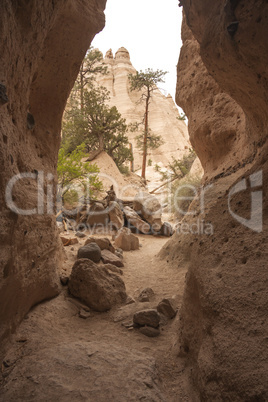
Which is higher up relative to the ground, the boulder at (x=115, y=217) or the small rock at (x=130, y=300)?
the boulder at (x=115, y=217)

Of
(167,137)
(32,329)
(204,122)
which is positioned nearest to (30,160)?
(32,329)

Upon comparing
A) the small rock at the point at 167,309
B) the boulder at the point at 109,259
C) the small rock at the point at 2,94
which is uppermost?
the small rock at the point at 2,94

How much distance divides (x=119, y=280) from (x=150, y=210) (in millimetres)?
6795

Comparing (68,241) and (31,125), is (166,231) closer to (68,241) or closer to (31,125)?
(68,241)

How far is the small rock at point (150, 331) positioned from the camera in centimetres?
253

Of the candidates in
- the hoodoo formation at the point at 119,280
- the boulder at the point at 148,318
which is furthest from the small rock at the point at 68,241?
the boulder at the point at 148,318

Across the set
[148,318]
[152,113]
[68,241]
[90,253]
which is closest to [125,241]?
[68,241]

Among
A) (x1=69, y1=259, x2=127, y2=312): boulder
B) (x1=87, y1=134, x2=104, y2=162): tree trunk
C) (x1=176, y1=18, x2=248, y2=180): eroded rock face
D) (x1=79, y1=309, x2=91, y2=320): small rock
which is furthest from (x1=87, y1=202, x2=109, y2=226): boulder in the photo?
(x1=87, y1=134, x2=104, y2=162): tree trunk

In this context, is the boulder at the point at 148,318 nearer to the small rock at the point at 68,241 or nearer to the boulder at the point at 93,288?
the boulder at the point at 93,288

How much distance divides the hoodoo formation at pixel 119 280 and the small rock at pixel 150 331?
11 millimetres

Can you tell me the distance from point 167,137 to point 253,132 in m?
34.4

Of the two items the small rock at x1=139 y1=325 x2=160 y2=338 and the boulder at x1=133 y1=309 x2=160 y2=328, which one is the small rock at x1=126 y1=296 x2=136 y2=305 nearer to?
the boulder at x1=133 y1=309 x2=160 y2=328

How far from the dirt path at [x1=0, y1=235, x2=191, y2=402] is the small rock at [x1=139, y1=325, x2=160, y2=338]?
55mm

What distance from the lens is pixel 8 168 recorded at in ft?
6.44
